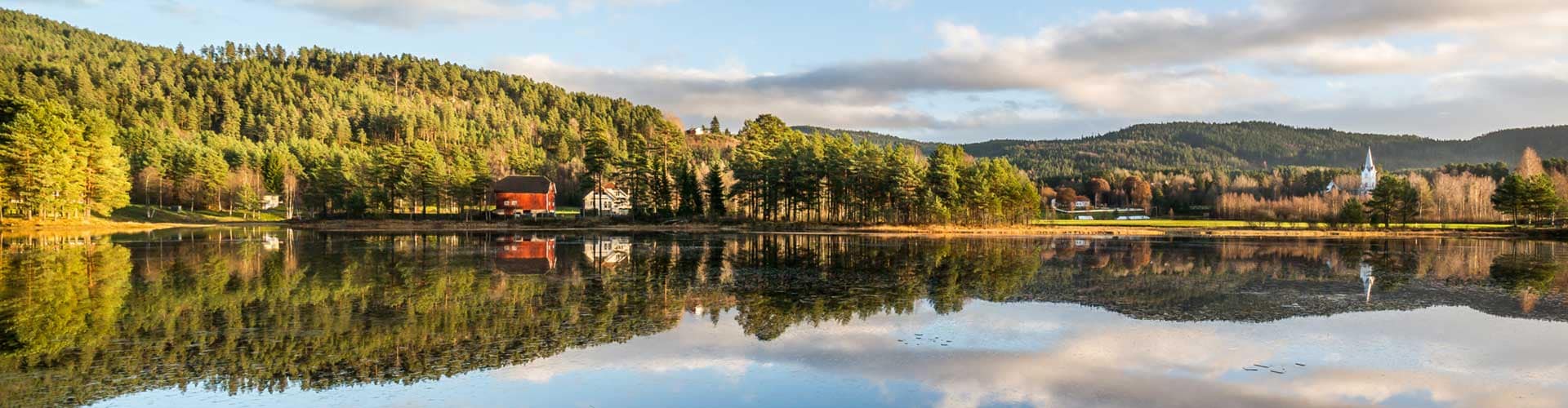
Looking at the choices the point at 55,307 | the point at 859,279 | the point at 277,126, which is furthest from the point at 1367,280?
the point at 277,126

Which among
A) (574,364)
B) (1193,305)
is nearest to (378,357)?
(574,364)

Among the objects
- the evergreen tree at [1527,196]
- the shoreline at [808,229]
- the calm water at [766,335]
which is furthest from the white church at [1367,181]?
the calm water at [766,335]

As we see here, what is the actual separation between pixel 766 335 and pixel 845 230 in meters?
51.3

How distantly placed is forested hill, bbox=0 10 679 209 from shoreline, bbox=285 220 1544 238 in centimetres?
805

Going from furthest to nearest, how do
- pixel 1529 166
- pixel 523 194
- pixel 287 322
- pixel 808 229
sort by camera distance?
pixel 523 194
pixel 1529 166
pixel 808 229
pixel 287 322

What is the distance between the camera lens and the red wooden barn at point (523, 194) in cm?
9781

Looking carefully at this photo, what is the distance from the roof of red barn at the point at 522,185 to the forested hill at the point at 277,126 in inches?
278

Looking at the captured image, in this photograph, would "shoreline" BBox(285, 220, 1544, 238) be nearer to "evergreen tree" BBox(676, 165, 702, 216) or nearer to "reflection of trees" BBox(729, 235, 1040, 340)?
"evergreen tree" BBox(676, 165, 702, 216)

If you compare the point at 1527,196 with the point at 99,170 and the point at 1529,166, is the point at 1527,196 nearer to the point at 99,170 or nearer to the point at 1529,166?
the point at 1529,166

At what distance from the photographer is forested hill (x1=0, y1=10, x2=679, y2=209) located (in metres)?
86.0

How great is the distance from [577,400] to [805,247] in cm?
3363

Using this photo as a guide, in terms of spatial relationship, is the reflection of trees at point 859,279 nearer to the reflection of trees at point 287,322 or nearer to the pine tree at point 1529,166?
the reflection of trees at point 287,322

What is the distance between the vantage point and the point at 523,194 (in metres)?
98.8

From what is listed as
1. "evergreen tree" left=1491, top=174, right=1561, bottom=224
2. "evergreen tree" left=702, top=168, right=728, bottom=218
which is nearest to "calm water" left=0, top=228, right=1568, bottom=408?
"evergreen tree" left=702, top=168, right=728, bottom=218
